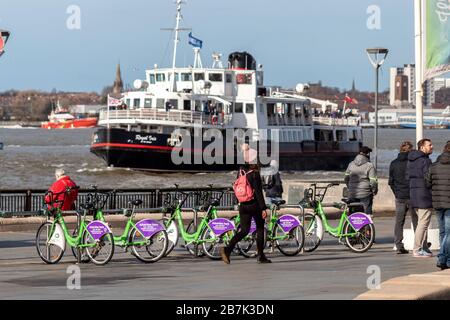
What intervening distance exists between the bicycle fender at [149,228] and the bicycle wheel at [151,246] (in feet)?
0.19

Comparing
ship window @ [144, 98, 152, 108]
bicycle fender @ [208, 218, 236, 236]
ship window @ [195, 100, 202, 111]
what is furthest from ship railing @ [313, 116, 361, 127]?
bicycle fender @ [208, 218, 236, 236]

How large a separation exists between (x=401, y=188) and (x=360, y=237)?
113cm

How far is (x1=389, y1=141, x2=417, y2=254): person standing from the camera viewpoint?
18625mm

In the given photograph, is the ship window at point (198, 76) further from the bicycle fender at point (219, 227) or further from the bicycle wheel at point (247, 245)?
the bicycle fender at point (219, 227)

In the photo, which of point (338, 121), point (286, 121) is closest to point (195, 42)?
point (286, 121)

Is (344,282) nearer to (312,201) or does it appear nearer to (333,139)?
(312,201)

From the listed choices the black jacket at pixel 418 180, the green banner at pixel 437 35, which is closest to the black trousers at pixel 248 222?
the black jacket at pixel 418 180

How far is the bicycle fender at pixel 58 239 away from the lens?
17141mm

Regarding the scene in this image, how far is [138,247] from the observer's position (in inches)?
687

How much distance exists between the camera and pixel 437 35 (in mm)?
19172

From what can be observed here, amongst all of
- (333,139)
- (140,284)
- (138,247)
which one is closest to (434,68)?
(138,247)

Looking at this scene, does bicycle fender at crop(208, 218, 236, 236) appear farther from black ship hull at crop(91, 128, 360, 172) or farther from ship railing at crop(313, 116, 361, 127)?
ship railing at crop(313, 116, 361, 127)
